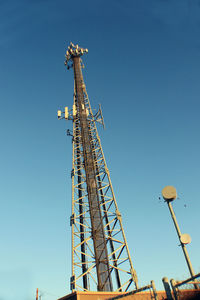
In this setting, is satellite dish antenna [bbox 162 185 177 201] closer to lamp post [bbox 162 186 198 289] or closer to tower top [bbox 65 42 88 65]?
lamp post [bbox 162 186 198 289]

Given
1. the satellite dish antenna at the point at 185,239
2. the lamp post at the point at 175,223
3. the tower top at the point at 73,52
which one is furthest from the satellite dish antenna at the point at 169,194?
the tower top at the point at 73,52

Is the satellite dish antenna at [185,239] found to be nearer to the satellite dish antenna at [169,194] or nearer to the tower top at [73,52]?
the satellite dish antenna at [169,194]

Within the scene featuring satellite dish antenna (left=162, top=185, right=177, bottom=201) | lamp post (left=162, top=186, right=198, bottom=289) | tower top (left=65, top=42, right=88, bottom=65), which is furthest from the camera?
tower top (left=65, top=42, right=88, bottom=65)

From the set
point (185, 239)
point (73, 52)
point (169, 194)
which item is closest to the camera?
point (185, 239)

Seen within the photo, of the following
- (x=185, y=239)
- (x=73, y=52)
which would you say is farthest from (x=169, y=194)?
(x=73, y=52)

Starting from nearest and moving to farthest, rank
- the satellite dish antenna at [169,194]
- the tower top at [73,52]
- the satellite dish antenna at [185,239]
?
the satellite dish antenna at [185,239] → the satellite dish antenna at [169,194] → the tower top at [73,52]

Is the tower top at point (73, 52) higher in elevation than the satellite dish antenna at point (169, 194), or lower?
higher

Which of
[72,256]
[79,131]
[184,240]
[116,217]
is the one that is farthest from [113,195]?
Answer: [184,240]

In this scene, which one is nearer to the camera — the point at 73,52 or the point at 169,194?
the point at 169,194

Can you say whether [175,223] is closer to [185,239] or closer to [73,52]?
[185,239]

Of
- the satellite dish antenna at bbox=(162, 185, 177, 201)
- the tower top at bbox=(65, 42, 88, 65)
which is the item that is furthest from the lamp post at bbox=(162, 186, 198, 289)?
the tower top at bbox=(65, 42, 88, 65)

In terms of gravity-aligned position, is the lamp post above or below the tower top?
below

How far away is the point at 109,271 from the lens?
77.6 ft

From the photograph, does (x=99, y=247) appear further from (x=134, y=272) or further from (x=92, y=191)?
(x=92, y=191)
